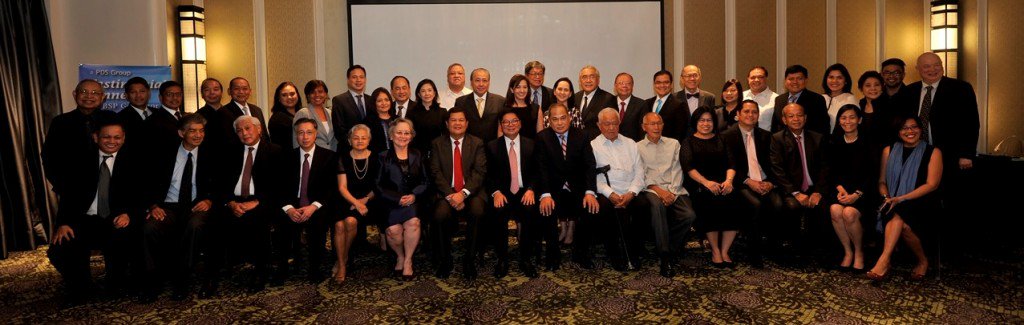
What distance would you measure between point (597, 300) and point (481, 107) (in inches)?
82.9

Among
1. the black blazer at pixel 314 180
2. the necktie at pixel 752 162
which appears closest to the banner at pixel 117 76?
the black blazer at pixel 314 180

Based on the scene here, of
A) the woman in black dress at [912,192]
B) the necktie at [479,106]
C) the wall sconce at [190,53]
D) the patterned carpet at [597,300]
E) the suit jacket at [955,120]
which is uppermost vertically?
the wall sconce at [190,53]

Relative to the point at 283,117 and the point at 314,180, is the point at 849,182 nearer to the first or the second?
the point at 314,180

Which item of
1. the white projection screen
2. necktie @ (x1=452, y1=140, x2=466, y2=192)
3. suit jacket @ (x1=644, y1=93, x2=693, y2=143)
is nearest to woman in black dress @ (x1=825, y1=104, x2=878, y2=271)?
suit jacket @ (x1=644, y1=93, x2=693, y2=143)

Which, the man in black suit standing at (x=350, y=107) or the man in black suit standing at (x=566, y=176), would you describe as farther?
the man in black suit standing at (x=350, y=107)

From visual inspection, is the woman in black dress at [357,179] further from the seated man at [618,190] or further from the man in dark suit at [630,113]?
the man in dark suit at [630,113]

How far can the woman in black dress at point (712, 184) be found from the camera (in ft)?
14.1

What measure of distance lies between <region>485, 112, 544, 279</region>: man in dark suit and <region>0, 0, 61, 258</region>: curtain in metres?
3.63

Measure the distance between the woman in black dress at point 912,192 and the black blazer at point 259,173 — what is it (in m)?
3.59

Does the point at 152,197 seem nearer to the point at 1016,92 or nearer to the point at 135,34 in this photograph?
the point at 135,34

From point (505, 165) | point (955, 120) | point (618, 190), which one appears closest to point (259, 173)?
point (505, 165)

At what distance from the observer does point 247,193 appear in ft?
13.6

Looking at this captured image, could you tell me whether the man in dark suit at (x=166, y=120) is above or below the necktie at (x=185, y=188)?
above

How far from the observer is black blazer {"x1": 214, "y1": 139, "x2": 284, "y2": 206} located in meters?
4.05
